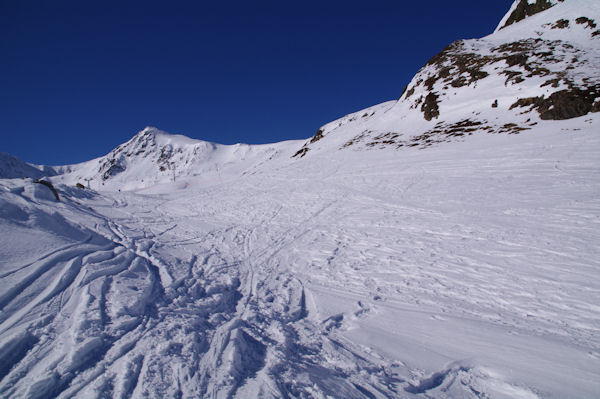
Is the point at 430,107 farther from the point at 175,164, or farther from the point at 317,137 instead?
the point at 175,164

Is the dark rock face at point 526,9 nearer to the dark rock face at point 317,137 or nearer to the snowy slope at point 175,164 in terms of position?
the dark rock face at point 317,137

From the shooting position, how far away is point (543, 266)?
4.73 metres

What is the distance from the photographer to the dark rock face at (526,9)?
40.1m

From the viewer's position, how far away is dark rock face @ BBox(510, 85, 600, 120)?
14852 millimetres

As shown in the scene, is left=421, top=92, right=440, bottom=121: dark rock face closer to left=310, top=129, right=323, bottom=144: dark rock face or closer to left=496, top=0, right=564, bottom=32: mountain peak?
left=310, top=129, right=323, bottom=144: dark rock face

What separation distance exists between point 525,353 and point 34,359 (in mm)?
5349

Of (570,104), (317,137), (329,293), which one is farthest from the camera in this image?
(317,137)

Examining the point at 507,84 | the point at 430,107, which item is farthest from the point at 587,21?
the point at 430,107

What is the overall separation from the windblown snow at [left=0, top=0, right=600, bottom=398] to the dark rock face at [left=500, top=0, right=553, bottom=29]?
45.4m

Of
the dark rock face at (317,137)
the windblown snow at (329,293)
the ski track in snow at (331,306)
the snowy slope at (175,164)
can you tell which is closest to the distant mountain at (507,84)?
the windblown snow at (329,293)

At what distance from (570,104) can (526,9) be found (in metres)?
43.5

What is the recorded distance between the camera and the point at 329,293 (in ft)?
15.7

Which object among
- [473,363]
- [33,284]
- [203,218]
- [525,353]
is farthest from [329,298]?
[203,218]

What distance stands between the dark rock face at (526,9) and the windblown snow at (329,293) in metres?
45.4
